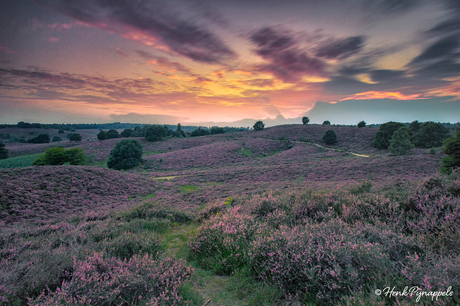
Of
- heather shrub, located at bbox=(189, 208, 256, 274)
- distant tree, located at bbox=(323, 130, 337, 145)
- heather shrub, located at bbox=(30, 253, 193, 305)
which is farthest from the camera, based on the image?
distant tree, located at bbox=(323, 130, 337, 145)

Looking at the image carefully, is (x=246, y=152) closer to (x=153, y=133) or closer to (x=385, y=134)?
(x=385, y=134)

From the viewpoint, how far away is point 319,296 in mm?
3219

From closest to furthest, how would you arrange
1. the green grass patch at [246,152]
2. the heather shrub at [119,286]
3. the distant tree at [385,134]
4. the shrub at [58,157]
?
1. the heather shrub at [119,286]
2. the shrub at [58,157]
3. the distant tree at [385,134]
4. the green grass patch at [246,152]

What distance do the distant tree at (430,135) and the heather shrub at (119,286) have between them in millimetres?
67599

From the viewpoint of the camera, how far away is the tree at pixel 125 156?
43938 millimetres

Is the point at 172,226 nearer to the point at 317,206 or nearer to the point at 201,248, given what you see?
the point at 201,248

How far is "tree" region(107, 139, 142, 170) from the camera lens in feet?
144

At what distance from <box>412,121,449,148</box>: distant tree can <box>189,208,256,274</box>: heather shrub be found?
6499cm

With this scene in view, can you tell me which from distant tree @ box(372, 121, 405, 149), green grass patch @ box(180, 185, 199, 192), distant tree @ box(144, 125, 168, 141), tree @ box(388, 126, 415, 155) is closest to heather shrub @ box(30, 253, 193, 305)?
green grass patch @ box(180, 185, 199, 192)

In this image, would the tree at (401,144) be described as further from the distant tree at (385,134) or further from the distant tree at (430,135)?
the distant tree at (430,135)

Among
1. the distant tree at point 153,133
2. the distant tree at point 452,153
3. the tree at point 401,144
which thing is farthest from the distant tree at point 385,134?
the distant tree at point 153,133

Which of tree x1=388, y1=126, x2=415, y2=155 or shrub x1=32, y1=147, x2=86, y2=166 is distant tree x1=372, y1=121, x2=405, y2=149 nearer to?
tree x1=388, y1=126, x2=415, y2=155

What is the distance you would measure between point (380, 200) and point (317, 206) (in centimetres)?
194

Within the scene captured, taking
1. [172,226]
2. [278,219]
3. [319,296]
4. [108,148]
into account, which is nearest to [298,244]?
[319,296]
